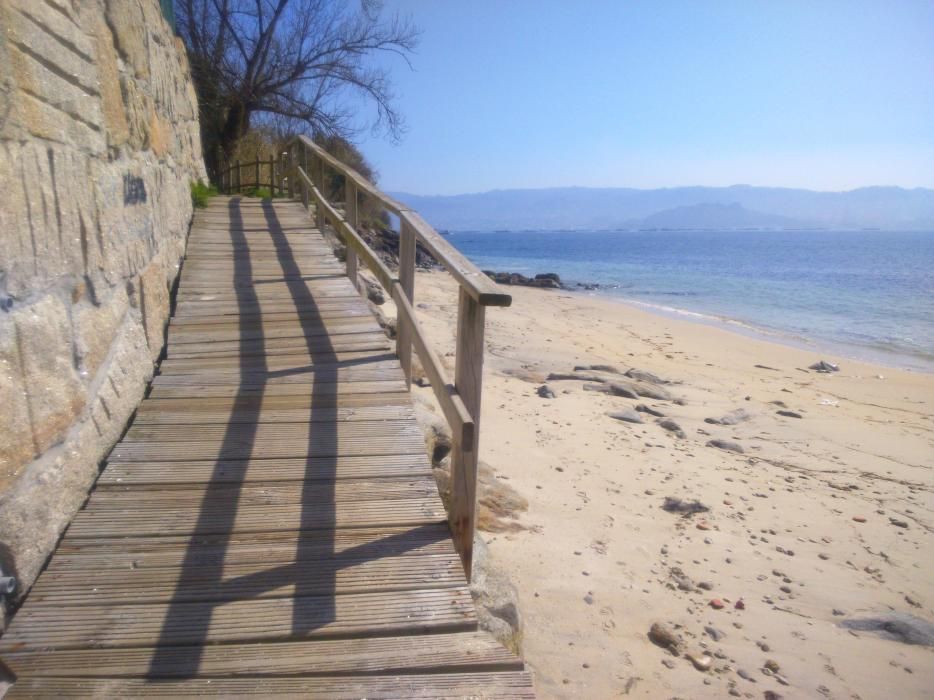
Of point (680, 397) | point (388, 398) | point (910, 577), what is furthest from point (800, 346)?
point (388, 398)

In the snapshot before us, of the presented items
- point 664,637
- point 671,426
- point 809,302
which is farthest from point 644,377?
point 809,302

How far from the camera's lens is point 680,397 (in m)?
8.99

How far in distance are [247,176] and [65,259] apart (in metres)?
14.9

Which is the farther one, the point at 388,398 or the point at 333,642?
the point at 388,398

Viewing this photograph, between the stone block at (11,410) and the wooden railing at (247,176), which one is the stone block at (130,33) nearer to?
the stone block at (11,410)

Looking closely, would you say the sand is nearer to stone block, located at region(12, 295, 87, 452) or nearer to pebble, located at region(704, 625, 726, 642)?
pebble, located at region(704, 625, 726, 642)

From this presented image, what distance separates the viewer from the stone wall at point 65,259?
1.85 meters

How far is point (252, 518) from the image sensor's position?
8.07 ft

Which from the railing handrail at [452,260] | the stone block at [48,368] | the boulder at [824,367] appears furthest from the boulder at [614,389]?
the stone block at [48,368]

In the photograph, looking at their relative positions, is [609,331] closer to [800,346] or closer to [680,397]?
[800,346]

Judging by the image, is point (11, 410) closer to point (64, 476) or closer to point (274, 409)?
point (64, 476)

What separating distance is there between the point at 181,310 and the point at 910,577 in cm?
529

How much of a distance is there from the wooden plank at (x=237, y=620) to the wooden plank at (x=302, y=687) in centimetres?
14

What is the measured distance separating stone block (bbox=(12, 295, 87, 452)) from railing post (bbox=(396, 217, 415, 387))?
169 centimetres
